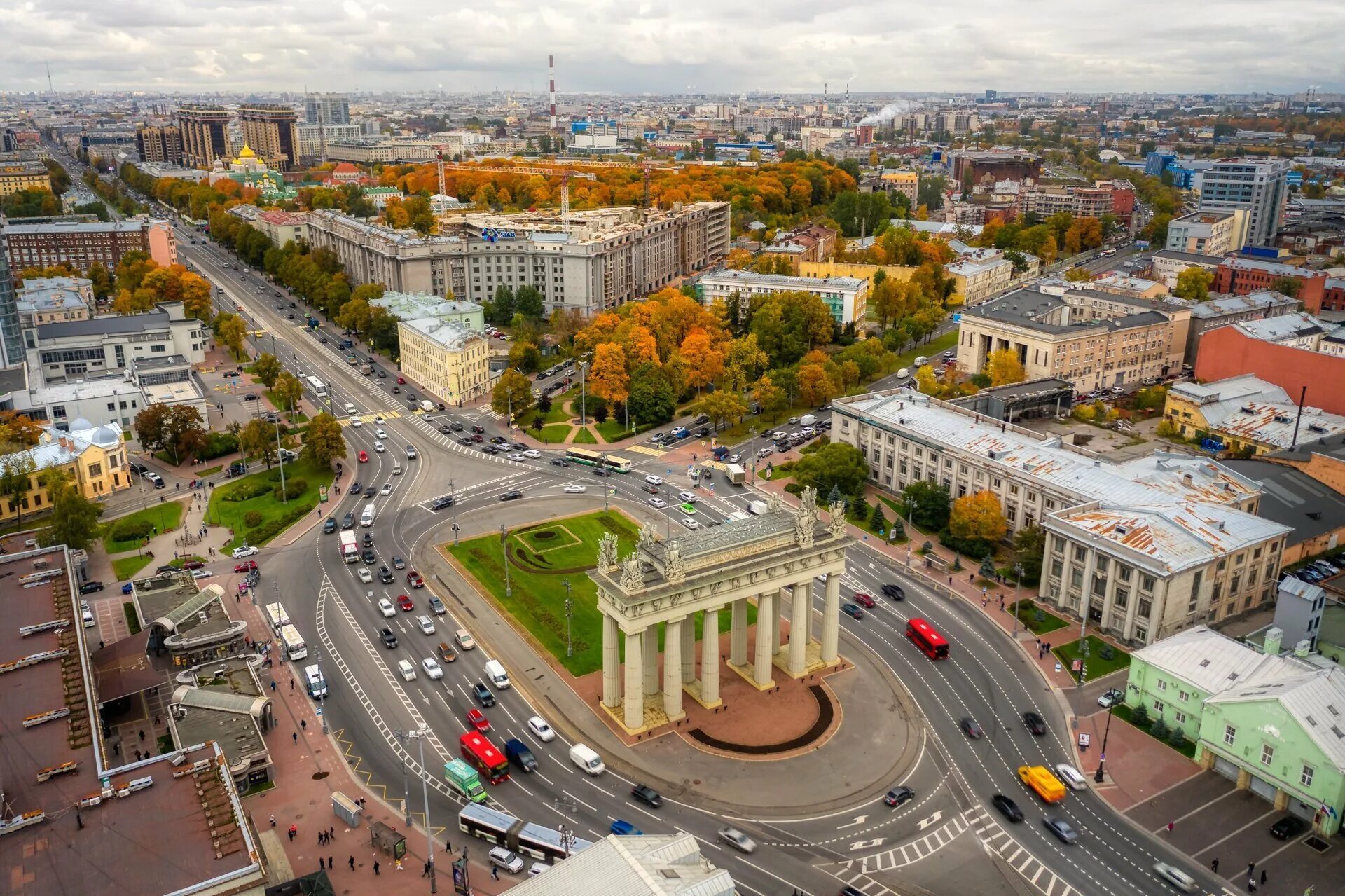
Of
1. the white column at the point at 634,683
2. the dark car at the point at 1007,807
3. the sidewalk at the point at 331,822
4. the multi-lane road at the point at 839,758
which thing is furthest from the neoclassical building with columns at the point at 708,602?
the dark car at the point at 1007,807

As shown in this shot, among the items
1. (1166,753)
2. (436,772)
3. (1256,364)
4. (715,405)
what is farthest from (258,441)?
(1256,364)

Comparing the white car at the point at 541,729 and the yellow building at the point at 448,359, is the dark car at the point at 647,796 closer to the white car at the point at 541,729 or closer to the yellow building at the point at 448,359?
the white car at the point at 541,729

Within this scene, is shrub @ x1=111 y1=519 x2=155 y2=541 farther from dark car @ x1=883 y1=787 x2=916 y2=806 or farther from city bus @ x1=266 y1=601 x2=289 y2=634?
dark car @ x1=883 y1=787 x2=916 y2=806

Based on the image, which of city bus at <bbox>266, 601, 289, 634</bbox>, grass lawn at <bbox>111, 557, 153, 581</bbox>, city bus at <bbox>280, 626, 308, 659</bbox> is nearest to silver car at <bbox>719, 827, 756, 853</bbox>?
city bus at <bbox>280, 626, 308, 659</bbox>

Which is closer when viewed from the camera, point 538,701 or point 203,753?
point 203,753

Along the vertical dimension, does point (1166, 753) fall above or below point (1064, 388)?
below

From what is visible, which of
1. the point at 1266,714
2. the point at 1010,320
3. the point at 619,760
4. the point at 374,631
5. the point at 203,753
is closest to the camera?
the point at 203,753

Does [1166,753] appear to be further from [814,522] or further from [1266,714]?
[814,522]
